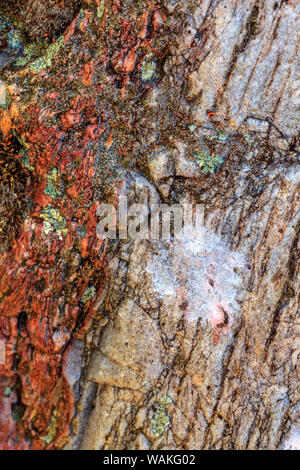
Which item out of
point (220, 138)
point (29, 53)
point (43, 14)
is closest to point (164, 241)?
point (220, 138)

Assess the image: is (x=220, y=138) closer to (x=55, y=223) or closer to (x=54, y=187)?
(x=54, y=187)

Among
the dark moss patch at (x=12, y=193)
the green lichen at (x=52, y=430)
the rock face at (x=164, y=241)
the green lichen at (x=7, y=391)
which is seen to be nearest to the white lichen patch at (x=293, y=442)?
the rock face at (x=164, y=241)

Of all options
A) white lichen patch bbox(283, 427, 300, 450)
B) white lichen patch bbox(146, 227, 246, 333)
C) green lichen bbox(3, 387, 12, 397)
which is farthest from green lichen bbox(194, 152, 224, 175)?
green lichen bbox(3, 387, 12, 397)

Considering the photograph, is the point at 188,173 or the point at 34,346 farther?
the point at 34,346

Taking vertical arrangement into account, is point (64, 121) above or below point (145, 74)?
below

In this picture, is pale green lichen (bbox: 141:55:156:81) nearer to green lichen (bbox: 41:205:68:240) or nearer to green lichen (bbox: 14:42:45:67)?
green lichen (bbox: 14:42:45:67)

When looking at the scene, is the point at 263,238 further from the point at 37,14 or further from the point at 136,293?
the point at 37,14
